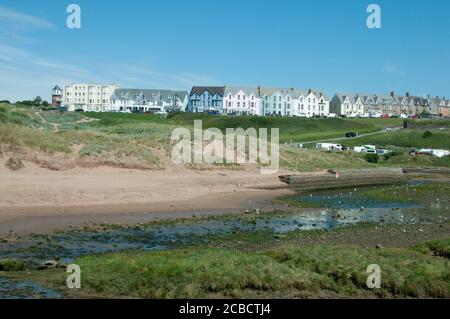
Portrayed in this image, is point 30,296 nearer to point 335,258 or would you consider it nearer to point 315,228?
point 335,258

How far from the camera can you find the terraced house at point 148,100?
14362cm

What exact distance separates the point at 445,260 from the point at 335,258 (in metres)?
3.61

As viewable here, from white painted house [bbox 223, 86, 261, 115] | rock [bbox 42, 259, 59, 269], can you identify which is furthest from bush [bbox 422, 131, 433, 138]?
rock [bbox 42, 259, 59, 269]

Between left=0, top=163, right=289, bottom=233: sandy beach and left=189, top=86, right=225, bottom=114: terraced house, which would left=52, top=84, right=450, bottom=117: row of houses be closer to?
left=189, top=86, right=225, bottom=114: terraced house

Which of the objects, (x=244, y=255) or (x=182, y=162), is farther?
(x=182, y=162)

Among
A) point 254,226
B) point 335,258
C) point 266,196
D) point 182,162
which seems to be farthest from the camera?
point 182,162

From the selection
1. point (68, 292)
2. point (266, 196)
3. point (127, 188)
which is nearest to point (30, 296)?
point (68, 292)

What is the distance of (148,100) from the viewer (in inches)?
5738

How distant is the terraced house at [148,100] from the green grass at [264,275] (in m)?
127

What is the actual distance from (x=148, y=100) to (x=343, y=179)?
324 ft

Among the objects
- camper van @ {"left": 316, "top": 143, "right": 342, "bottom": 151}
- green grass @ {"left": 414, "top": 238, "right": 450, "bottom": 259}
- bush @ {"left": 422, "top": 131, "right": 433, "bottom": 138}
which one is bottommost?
green grass @ {"left": 414, "top": 238, "right": 450, "bottom": 259}

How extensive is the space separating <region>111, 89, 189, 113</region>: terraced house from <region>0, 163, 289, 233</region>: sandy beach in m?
102

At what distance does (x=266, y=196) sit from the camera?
129 ft

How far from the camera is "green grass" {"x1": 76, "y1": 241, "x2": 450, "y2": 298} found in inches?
579
